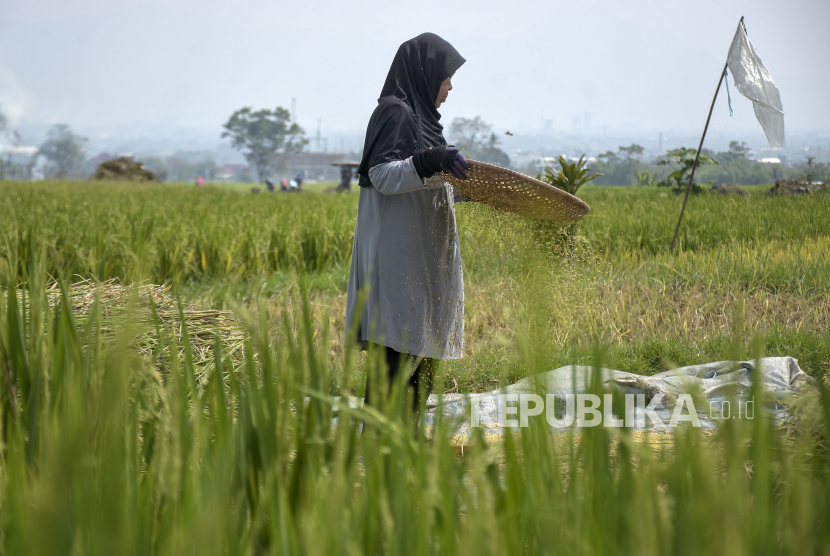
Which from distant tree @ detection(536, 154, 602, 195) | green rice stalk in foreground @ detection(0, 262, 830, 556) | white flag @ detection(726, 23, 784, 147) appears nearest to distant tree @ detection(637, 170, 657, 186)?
white flag @ detection(726, 23, 784, 147)

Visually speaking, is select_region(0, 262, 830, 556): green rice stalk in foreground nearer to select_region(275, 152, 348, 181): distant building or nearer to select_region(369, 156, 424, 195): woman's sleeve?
select_region(369, 156, 424, 195): woman's sleeve

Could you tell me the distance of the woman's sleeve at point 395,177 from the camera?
1996 mm

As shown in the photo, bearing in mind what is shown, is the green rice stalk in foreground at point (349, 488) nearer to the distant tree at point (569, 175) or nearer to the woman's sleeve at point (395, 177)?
the woman's sleeve at point (395, 177)

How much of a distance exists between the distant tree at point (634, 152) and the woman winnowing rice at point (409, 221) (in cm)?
1429

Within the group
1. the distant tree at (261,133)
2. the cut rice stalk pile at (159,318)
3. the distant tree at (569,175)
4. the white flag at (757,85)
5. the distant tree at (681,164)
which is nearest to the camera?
the cut rice stalk pile at (159,318)

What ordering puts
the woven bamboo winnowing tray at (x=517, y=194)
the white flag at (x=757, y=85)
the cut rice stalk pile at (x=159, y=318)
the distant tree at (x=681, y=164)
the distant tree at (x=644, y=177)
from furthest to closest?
1. the distant tree at (x=644, y=177)
2. the distant tree at (x=681, y=164)
3. the white flag at (x=757, y=85)
4. the woven bamboo winnowing tray at (x=517, y=194)
5. the cut rice stalk pile at (x=159, y=318)

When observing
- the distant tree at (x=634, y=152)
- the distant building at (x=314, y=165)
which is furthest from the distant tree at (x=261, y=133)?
the distant tree at (x=634, y=152)

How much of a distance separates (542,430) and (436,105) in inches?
73.8

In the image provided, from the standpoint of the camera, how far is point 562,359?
3109 millimetres

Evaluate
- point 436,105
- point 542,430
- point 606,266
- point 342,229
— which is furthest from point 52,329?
point 342,229

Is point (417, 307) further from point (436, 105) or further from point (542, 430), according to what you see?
point (542, 430)

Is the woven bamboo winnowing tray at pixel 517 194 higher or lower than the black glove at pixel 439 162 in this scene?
lower

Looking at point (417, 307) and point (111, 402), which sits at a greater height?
point (111, 402)

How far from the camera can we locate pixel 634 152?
16.9 m
